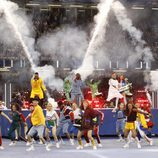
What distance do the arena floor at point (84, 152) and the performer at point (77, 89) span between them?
368cm

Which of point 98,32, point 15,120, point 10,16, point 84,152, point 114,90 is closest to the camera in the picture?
point 84,152

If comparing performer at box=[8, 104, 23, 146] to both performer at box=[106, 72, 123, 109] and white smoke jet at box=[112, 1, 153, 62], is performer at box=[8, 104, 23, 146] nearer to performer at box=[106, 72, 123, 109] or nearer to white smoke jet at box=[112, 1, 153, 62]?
performer at box=[106, 72, 123, 109]

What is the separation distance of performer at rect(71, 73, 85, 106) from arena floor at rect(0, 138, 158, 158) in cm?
368

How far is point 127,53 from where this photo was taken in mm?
40406

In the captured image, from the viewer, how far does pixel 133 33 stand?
40656mm

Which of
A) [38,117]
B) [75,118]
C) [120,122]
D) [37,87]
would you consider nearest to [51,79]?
[37,87]

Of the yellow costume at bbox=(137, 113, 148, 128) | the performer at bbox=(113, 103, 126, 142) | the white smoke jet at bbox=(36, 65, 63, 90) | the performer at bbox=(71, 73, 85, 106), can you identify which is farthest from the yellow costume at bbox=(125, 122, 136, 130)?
the white smoke jet at bbox=(36, 65, 63, 90)

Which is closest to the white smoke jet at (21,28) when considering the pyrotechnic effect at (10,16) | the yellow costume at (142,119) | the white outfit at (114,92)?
the pyrotechnic effect at (10,16)

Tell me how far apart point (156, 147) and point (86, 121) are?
309 centimetres

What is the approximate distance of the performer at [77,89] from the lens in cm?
2803

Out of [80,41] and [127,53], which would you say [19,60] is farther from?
[127,53]

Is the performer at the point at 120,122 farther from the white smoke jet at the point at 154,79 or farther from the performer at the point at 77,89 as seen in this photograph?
the white smoke jet at the point at 154,79

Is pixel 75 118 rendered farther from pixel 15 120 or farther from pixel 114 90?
pixel 114 90

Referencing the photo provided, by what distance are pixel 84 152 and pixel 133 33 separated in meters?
19.7
